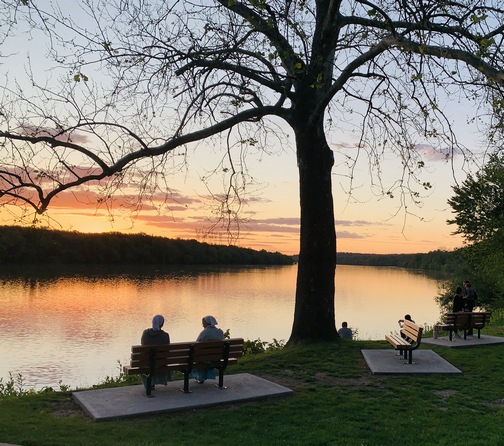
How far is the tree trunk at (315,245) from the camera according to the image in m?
13.1

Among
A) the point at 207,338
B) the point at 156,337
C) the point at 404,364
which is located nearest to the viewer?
the point at 156,337

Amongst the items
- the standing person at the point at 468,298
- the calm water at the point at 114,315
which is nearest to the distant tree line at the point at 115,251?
Result: the calm water at the point at 114,315

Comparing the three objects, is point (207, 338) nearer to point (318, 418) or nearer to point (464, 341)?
point (318, 418)

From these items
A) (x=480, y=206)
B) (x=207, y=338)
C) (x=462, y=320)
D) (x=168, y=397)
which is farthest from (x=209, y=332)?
(x=480, y=206)

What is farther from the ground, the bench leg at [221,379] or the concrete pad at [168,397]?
the bench leg at [221,379]

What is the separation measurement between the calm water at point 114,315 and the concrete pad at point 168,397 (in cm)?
1055

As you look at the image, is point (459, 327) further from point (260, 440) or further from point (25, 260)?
point (25, 260)

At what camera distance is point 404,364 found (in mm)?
11180

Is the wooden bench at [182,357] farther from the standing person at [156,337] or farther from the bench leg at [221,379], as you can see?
the standing person at [156,337]

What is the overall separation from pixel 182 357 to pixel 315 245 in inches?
214

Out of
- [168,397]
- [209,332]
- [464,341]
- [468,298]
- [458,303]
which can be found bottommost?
[168,397]

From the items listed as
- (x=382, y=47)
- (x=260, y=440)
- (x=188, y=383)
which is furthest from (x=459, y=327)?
(x=260, y=440)

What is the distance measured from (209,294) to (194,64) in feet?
126

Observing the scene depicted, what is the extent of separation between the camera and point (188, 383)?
8.75m
